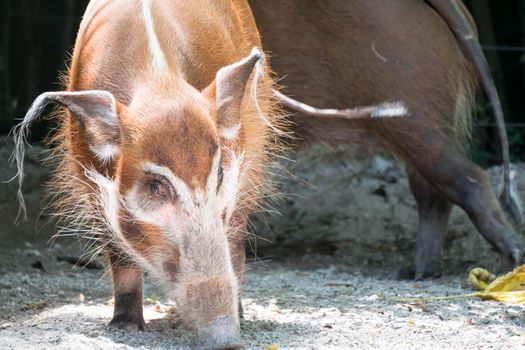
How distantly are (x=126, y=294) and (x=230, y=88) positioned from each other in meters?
0.94

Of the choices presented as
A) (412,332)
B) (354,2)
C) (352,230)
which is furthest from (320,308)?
(352,230)

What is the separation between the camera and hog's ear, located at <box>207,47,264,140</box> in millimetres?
3592

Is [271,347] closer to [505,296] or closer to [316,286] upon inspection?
[505,296]

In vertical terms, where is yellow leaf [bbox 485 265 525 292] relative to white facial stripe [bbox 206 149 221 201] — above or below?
below

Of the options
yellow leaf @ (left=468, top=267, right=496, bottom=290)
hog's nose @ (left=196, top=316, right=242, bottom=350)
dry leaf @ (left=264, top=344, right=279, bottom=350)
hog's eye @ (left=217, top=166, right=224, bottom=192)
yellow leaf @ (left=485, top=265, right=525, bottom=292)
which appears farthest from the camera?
yellow leaf @ (left=468, top=267, right=496, bottom=290)

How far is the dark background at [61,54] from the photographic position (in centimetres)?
791

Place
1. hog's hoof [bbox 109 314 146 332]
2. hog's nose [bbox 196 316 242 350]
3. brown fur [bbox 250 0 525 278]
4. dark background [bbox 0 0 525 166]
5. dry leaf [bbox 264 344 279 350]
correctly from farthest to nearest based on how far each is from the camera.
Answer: dark background [bbox 0 0 525 166] < brown fur [bbox 250 0 525 278] < hog's hoof [bbox 109 314 146 332] < dry leaf [bbox 264 344 279 350] < hog's nose [bbox 196 316 242 350]

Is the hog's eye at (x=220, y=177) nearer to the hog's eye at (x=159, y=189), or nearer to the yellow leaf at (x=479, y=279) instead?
the hog's eye at (x=159, y=189)

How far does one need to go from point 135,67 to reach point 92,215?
1.98 ft

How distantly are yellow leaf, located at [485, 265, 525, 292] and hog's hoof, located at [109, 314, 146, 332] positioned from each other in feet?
5.45

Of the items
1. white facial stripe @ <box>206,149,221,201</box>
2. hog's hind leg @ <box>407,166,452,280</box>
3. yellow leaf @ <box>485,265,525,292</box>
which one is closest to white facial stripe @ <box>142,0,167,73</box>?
white facial stripe @ <box>206,149,221,201</box>

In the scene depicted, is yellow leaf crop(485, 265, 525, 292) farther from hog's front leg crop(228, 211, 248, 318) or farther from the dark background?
the dark background

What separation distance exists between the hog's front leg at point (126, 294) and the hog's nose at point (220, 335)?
2.26 ft

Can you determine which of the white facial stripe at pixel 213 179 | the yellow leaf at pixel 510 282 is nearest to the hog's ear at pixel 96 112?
the white facial stripe at pixel 213 179
